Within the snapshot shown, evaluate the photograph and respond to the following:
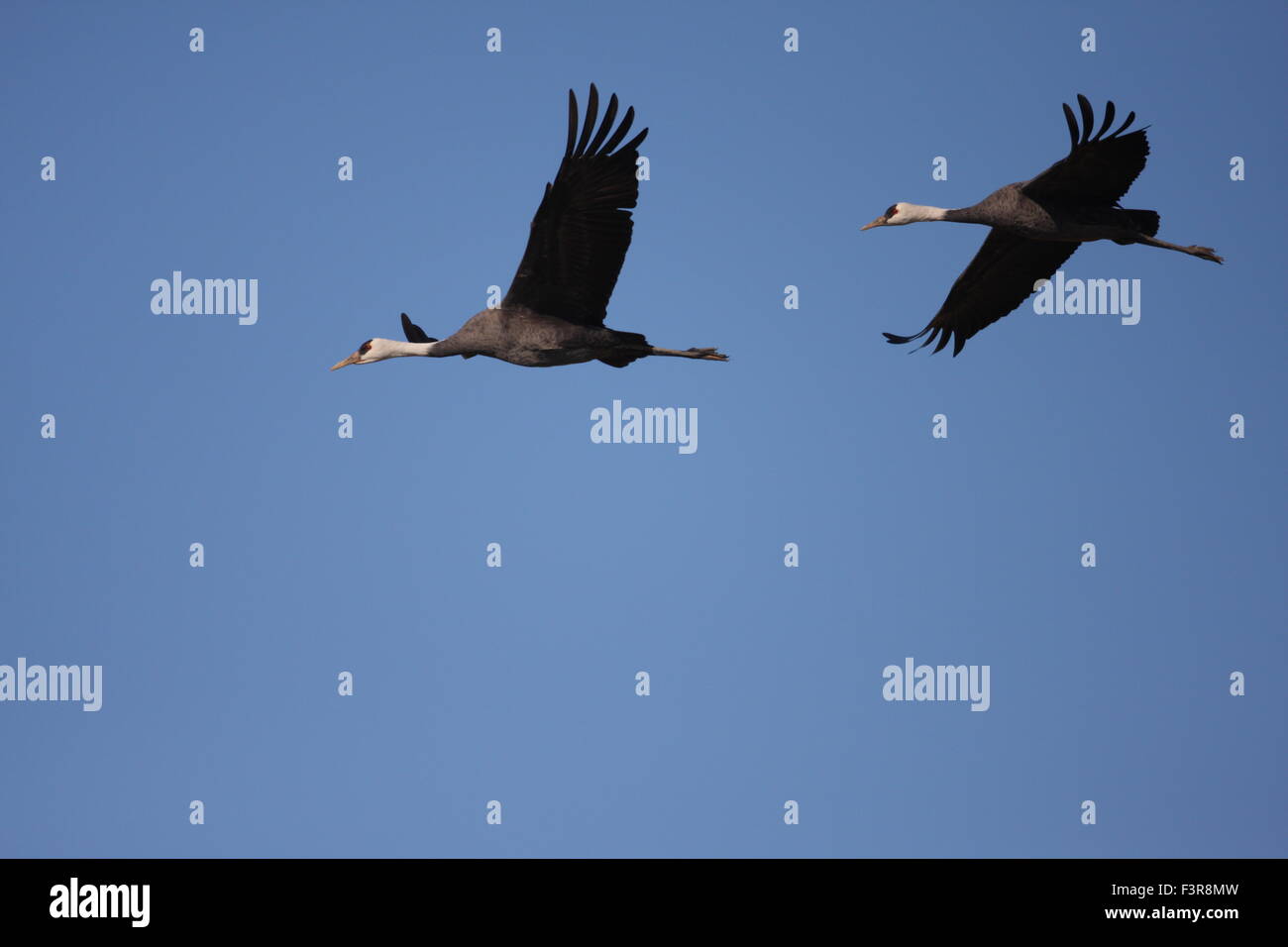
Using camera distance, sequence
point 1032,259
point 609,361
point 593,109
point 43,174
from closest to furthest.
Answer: point 593,109, point 609,361, point 1032,259, point 43,174

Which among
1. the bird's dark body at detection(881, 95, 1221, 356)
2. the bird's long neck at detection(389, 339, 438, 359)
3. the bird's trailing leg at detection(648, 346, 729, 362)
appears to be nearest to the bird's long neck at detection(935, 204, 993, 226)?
the bird's dark body at detection(881, 95, 1221, 356)

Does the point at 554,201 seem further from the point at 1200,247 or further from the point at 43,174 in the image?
the point at 43,174

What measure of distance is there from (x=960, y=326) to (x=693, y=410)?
424cm

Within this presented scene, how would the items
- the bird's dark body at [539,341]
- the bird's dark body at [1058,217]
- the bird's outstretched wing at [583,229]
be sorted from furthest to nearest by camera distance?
the bird's dark body at [1058,217], the bird's dark body at [539,341], the bird's outstretched wing at [583,229]

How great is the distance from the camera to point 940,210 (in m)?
20.6

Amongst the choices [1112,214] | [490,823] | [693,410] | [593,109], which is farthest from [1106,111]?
[490,823]

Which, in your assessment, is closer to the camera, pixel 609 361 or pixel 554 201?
pixel 554 201

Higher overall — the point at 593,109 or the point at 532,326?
the point at 593,109

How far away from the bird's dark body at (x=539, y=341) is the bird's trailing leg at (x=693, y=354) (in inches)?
4.6

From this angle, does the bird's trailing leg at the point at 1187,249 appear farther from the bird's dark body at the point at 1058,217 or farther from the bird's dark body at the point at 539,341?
the bird's dark body at the point at 539,341

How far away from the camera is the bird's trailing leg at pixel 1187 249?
66.7 feet

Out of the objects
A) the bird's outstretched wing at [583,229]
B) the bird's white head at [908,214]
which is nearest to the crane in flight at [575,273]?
the bird's outstretched wing at [583,229]

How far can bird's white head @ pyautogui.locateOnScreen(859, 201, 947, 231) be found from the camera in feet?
67.6

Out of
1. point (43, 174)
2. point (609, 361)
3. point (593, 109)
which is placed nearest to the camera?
point (593, 109)
